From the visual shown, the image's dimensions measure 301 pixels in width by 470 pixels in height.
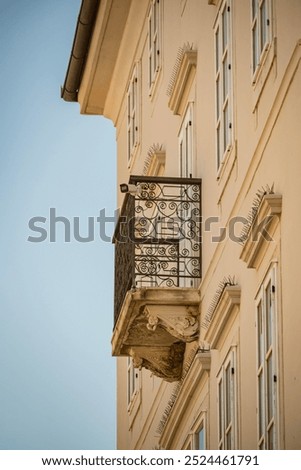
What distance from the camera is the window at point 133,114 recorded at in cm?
2685

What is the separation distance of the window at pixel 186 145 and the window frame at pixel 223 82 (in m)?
1.69

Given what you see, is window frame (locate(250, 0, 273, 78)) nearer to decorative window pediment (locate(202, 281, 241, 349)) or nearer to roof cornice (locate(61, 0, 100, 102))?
decorative window pediment (locate(202, 281, 241, 349))

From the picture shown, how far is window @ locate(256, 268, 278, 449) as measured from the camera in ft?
53.1

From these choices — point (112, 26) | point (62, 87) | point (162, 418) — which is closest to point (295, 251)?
point (162, 418)

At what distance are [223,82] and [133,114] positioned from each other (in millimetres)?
7949

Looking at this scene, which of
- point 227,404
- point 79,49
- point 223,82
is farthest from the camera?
point 79,49

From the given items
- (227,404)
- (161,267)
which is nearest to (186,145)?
(161,267)

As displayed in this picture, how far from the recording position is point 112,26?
27.4m

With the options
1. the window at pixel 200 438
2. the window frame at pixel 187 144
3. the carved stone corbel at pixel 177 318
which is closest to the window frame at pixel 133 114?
the window frame at pixel 187 144

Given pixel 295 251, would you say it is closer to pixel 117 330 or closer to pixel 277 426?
pixel 277 426

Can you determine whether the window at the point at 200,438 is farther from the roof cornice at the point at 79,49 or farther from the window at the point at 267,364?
the roof cornice at the point at 79,49

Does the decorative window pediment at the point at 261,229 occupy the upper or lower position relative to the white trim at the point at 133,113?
lower

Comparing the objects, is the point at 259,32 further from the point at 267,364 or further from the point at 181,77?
the point at 181,77

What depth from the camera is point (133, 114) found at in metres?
27.4
